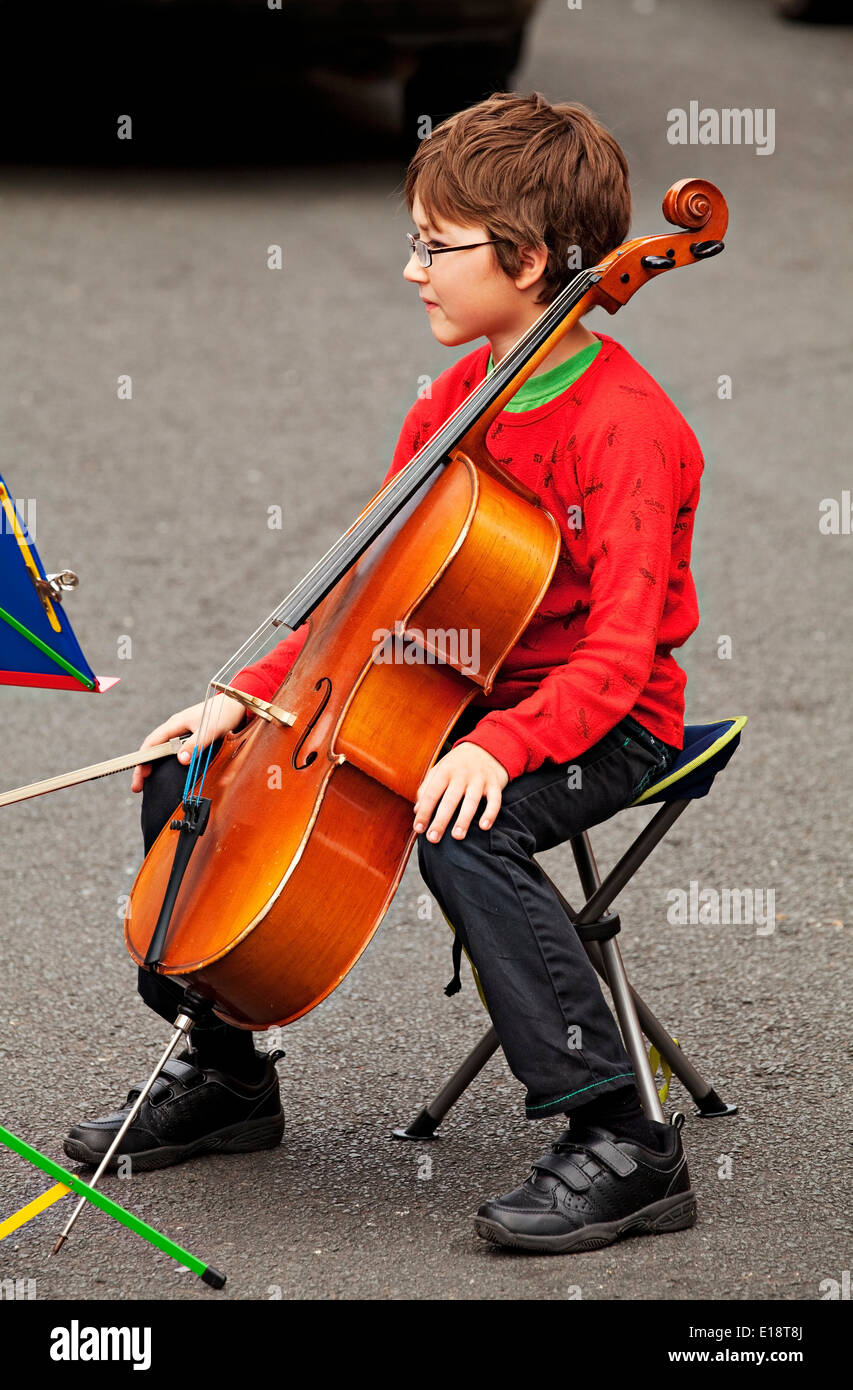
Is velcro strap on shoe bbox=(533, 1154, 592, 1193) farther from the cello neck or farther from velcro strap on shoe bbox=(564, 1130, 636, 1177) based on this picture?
the cello neck

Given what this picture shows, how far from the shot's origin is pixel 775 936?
350cm

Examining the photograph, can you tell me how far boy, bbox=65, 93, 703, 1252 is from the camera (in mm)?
2424

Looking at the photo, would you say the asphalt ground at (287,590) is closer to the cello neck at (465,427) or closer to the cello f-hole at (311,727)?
the cello f-hole at (311,727)

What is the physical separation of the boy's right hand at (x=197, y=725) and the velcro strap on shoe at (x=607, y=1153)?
2.59 feet

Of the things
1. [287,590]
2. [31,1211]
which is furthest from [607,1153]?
[287,590]

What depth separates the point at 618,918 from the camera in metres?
2.66

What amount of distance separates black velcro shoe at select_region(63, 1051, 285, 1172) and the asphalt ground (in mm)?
38

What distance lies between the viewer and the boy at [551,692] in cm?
242

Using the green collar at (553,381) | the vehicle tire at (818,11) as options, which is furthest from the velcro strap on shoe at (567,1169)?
the vehicle tire at (818,11)

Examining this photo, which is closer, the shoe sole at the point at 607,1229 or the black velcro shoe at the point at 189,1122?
the shoe sole at the point at 607,1229

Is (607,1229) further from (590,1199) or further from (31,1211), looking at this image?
(31,1211)

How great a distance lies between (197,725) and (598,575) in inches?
25.4
